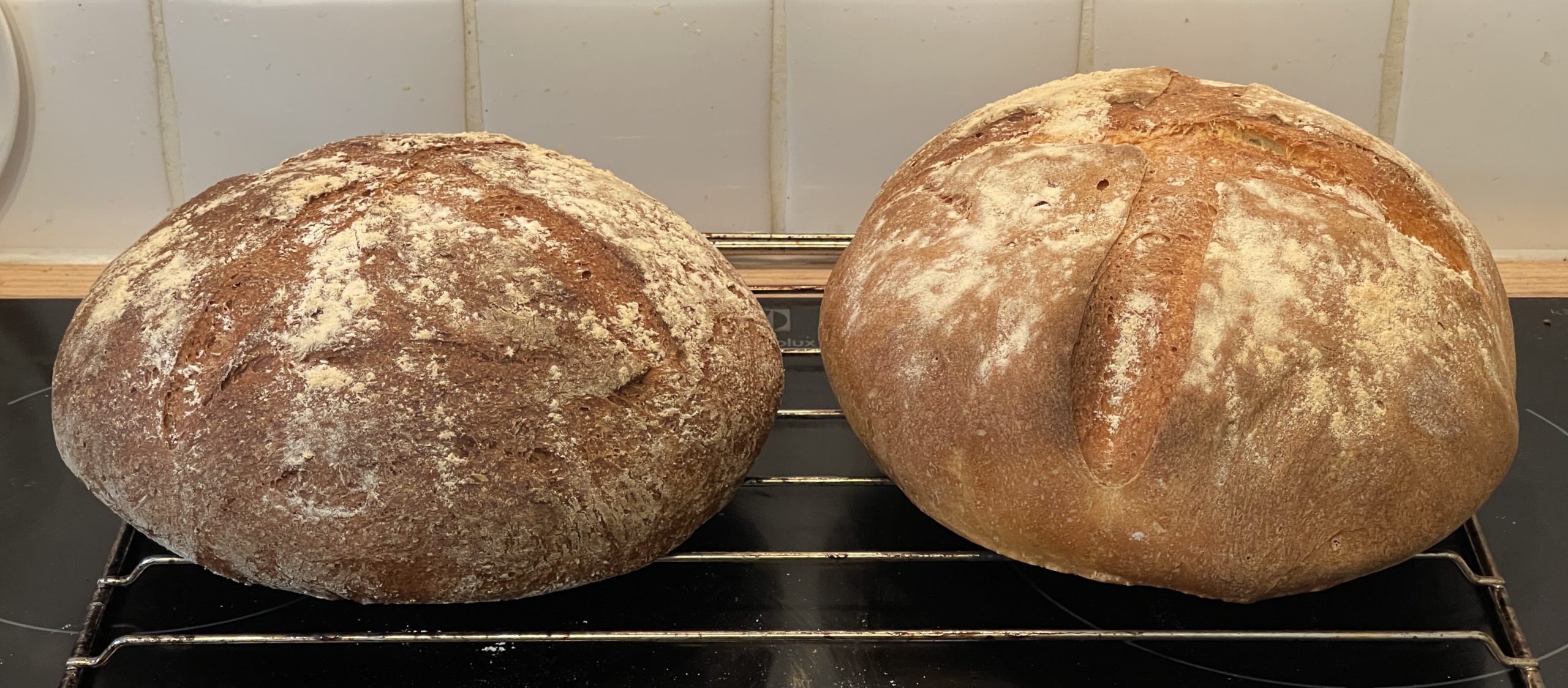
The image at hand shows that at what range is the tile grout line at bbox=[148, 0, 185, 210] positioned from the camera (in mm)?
1575

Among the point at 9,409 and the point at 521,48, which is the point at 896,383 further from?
the point at 9,409

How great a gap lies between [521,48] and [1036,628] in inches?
38.2

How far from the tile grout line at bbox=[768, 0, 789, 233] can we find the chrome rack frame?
26.7 inches

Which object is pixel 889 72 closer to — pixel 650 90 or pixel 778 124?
pixel 778 124

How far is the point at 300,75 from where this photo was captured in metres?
1.61

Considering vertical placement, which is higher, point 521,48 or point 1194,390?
point 521,48

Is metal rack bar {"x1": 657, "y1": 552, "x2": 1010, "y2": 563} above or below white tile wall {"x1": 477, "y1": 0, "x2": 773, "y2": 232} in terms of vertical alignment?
below

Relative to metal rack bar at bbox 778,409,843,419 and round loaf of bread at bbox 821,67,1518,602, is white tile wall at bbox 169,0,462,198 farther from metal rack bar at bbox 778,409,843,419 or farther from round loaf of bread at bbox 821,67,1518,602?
round loaf of bread at bbox 821,67,1518,602

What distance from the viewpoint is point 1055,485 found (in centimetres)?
99

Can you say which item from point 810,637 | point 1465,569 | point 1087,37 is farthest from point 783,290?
point 1465,569

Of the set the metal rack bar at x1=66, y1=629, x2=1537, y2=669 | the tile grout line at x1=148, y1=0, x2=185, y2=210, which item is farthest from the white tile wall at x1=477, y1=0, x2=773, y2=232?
the metal rack bar at x1=66, y1=629, x2=1537, y2=669

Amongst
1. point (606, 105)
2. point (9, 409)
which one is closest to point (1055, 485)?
point (606, 105)

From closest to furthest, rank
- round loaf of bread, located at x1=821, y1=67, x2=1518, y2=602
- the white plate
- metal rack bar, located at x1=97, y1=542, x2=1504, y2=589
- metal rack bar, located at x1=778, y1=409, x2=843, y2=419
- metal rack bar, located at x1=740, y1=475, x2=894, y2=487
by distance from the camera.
Answer: round loaf of bread, located at x1=821, y1=67, x2=1518, y2=602 < metal rack bar, located at x1=97, y1=542, x2=1504, y2=589 < metal rack bar, located at x1=740, y1=475, x2=894, y2=487 < metal rack bar, located at x1=778, y1=409, x2=843, y2=419 < the white plate

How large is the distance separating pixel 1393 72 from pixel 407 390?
1306 millimetres
